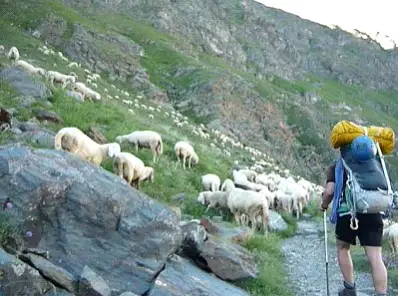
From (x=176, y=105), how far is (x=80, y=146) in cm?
5475

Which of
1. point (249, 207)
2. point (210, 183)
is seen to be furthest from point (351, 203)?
point (210, 183)

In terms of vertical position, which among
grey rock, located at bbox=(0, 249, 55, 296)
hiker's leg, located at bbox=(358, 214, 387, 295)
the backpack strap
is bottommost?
grey rock, located at bbox=(0, 249, 55, 296)

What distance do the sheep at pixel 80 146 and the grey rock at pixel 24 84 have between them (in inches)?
241

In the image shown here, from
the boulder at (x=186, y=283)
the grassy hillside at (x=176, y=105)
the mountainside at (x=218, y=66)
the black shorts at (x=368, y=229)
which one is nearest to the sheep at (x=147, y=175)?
the grassy hillside at (x=176, y=105)

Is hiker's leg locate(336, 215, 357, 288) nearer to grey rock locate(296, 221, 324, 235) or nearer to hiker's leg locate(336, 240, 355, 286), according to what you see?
hiker's leg locate(336, 240, 355, 286)

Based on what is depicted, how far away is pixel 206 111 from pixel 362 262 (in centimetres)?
5432

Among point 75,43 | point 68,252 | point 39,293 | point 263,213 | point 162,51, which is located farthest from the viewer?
point 162,51

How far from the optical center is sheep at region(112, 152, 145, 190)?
13.9 meters

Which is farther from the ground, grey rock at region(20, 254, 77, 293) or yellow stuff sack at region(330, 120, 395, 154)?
yellow stuff sack at region(330, 120, 395, 154)

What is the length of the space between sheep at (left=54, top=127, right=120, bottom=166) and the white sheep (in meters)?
0.21

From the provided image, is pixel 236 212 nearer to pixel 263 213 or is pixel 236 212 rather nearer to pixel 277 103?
pixel 263 213

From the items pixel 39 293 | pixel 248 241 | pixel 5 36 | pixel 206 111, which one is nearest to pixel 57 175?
pixel 39 293

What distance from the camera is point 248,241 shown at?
11828 millimetres

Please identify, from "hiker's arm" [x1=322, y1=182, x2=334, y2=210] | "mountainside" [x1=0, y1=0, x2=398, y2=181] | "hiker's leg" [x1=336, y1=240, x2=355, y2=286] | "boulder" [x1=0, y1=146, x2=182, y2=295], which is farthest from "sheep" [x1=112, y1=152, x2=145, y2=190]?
"mountainside" [x1=0, y1=0, x2=398, y2=181]
